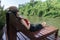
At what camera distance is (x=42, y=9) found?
15.8 ft

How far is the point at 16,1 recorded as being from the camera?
491 cm

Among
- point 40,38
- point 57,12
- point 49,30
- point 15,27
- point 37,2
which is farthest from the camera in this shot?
point 37,2

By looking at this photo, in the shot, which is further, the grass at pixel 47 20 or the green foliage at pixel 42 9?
the green foliage at pixel 42 9

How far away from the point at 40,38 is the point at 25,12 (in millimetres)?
2645

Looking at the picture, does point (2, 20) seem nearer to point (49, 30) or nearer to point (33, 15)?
point (49, 30)

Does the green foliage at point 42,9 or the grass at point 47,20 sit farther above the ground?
the green foliage at point 42,9

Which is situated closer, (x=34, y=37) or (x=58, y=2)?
(x=34, y=37)

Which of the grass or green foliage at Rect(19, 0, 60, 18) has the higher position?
green foliage at Rect(19, 0, 60, 18)

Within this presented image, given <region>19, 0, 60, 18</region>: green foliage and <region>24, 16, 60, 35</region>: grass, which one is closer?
<region>24, 16, 60, 35</region>: grass

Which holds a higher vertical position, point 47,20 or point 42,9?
point 42,9

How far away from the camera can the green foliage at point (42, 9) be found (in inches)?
187

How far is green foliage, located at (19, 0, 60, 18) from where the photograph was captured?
15.5ft

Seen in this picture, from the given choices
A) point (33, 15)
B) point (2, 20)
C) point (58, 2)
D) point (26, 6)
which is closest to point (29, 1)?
point (26, 6)

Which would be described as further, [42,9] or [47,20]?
[42,9]
